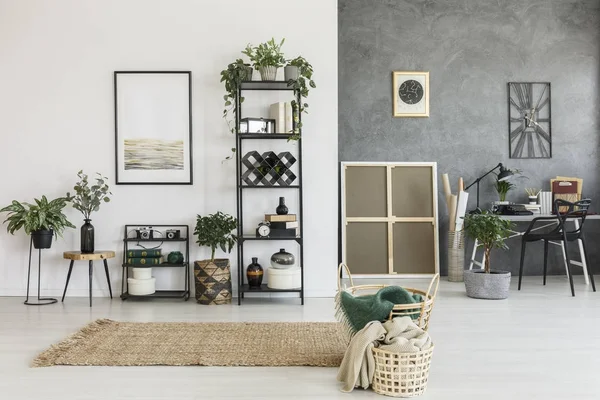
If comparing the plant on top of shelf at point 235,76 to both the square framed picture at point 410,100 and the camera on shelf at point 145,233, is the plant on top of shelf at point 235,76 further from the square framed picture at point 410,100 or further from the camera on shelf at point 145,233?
the square framed picture at point 410,100

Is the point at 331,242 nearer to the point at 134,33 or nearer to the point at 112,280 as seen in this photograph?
the point at 112,280

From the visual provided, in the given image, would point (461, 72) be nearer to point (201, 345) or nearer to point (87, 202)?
point (87, 202)

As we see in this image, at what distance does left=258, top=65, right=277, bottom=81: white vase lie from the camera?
18.3ft

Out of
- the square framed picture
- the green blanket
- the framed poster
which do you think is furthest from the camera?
the square framed picture

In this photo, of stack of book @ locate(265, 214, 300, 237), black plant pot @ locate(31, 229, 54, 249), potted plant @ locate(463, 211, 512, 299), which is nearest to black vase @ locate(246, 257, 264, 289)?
stack of book @ locate(265, 214, 300, 237)

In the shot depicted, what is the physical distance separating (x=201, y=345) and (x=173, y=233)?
2014 mm

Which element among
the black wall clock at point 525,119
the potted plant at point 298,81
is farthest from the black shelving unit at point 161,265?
the black wall clock at point 525,119

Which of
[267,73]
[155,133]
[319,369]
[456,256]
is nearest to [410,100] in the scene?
[456,256]

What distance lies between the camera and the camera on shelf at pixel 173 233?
581cm

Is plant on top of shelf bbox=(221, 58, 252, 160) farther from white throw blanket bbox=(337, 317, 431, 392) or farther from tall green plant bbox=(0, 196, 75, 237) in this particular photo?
white throw blanket bbox=(337, 317, 431, 392)

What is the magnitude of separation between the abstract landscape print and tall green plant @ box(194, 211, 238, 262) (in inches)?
25.9

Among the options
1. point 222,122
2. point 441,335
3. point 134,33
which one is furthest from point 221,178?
point 441,335

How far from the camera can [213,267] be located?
5.57 meters

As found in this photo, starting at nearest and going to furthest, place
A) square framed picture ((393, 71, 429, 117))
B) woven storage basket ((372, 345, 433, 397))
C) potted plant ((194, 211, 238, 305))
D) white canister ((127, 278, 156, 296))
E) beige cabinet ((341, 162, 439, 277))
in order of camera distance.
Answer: woven storage basket ((372, 345, 433, 397)) → potted plant ((194, 211, 238, 305)) → white canister ((127, 278, 156, 296)) → beige cabinet ((341, 162, 439, 277)) → square framed picture ((393, 71, 429, 117))
